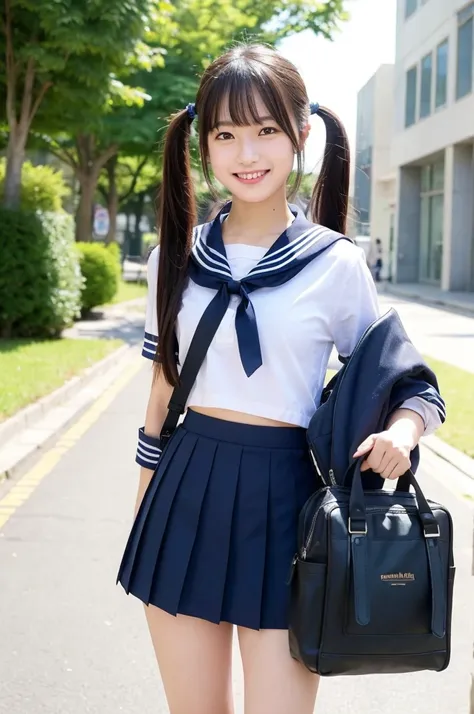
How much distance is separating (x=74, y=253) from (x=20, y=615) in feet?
39.5

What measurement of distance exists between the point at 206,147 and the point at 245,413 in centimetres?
60

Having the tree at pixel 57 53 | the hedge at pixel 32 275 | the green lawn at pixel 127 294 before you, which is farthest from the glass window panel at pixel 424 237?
the hedge at pixel 32 275

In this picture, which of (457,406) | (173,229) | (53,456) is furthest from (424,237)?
(173,229)

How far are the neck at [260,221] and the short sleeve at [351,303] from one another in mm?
197

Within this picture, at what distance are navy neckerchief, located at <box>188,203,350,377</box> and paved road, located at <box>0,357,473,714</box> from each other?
182 cm

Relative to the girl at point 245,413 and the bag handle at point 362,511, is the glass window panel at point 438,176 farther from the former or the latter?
the bag handle at point 362,511

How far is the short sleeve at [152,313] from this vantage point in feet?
7.17

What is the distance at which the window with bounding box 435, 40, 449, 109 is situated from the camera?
3034 cm

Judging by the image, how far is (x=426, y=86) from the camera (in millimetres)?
33000

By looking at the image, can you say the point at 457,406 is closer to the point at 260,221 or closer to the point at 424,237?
the point at 260,221

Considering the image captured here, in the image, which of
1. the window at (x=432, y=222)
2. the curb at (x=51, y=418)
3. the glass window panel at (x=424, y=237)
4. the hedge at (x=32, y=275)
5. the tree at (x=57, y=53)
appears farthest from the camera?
the glass window panel at (x=424, y=237)

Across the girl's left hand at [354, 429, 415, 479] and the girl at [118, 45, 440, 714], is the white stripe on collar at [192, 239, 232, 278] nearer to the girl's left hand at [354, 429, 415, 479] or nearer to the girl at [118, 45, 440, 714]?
the girl at [118, 45, 440, 714]

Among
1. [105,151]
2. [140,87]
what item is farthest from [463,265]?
[140,87]

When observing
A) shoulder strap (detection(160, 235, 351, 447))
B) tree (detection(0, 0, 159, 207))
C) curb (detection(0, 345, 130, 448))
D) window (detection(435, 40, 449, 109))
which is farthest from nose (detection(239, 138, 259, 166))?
window (detection(435, 40, 449, 109))
